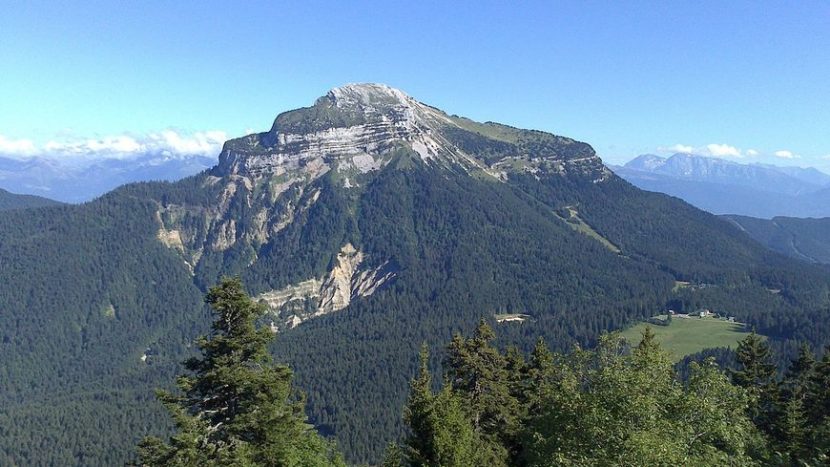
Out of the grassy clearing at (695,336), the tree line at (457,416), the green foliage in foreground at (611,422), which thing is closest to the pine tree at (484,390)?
the green foliage in foreground at (611,422)

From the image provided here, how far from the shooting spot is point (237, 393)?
84.8 ft

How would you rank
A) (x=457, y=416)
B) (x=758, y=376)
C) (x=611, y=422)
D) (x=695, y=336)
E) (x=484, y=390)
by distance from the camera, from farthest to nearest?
(x=695, y=336), (x=758, y=376), (x=484, y=390), (x=457, y=416), (x=611, y=422)

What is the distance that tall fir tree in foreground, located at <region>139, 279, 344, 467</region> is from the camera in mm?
24922

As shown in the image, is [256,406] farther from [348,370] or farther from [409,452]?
[348,370]

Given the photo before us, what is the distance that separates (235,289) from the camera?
26109 millimetres

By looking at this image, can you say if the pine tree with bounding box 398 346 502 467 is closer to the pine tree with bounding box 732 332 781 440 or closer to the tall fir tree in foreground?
the tall fir tree in foreground

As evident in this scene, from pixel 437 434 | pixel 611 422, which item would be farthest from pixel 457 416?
pixel 611 422

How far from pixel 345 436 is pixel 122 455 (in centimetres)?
6215

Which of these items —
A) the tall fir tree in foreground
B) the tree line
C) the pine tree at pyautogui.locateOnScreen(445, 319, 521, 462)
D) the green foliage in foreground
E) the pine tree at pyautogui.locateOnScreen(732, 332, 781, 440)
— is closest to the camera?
the green foliage in foreground

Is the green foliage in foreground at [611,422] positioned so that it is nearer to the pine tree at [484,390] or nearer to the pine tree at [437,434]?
the pine tree at [437,434]

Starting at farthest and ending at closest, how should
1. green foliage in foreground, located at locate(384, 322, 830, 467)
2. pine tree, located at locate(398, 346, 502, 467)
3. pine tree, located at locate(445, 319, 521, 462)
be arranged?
1. pine tree, located at locate(445, 319, 521, 462)
2. pine tree, located at locate(398, 346, 502, 467)
3. green foliage in foreground, located at locate(384, 322, 830, 467)

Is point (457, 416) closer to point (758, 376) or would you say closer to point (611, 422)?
point (611, 422)


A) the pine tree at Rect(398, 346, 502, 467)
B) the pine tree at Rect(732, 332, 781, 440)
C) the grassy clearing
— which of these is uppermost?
the pine tree at Rect(398, 346, 502, 467)

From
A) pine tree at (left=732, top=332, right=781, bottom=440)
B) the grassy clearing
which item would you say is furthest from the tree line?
the grassy clearing
